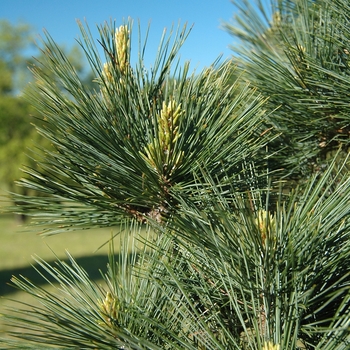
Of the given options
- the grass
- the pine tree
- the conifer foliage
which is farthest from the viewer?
the grass

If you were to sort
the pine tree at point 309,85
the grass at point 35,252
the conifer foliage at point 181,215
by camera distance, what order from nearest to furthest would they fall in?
the conifer foliage at point 181,215 → the pine tree at point 309,85 → the grass at point 35,252

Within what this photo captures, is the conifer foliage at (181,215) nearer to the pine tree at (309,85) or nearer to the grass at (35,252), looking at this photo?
the pine tree at (309,85)

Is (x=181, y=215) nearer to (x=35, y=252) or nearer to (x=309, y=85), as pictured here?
(x=309, y=85)

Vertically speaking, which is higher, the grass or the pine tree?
the pine tree

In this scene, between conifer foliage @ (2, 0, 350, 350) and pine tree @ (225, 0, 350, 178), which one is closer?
conifer foliage @ (2, 0, 350, 350)

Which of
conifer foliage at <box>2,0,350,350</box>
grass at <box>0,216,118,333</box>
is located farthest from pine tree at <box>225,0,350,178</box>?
grass at <box>0,216,118,333</box>

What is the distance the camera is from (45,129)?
0.84 metres

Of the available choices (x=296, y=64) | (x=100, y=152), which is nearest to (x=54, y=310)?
(x=100, y=152)

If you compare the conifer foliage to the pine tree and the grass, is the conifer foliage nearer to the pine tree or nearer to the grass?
the pine tree

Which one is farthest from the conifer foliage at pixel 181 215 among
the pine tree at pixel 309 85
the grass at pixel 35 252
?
the grass at pixel 35 252

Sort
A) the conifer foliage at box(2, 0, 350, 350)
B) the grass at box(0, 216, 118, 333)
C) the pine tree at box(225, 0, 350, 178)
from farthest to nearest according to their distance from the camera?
1. the grass at box(0, 216, 118, 333)
2. the pine tree at box(225, 0, 350, 178)
3. the conifer foliage at box(2, 0, 350, 350)

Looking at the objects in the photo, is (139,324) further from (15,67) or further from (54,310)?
(15,67)

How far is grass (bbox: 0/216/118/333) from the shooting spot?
29.9ft

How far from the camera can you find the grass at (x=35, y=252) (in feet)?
29.9
